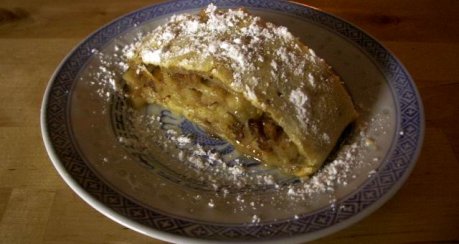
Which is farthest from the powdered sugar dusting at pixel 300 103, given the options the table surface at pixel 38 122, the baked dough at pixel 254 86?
the table surface at pixel 38 122

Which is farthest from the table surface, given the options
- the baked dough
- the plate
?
the baked dough

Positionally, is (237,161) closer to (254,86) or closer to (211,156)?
(211,156)

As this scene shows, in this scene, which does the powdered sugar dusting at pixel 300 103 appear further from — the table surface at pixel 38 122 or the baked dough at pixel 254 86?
the table surface at pixel 38 122

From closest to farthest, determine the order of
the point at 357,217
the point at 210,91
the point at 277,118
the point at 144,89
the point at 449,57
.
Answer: the point at 357,217 < the point at 277,118 < the point at 210,91 < the point at 144,89 < the point at 449,57

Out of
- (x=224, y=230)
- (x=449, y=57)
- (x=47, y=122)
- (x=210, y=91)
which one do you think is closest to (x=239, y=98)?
(x=210, y=91)

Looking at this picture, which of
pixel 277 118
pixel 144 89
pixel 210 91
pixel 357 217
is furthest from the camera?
pixel 144 89

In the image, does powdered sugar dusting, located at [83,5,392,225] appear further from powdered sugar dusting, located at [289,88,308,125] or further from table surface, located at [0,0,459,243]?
table surface, located at [0,0,459,243]

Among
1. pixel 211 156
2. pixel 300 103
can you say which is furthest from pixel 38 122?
pixel 300 103

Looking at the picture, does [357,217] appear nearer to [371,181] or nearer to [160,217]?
[371,181]
